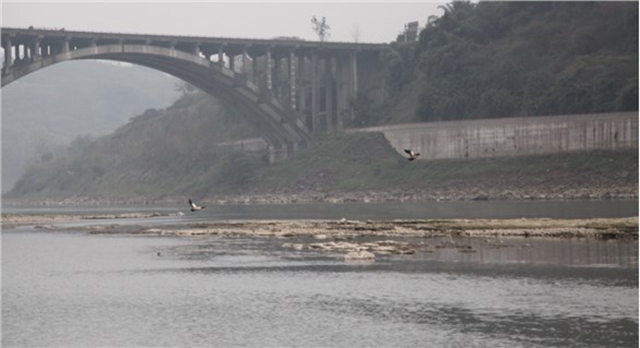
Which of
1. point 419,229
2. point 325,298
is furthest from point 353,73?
point 325,298

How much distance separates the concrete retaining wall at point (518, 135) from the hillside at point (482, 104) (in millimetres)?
1508

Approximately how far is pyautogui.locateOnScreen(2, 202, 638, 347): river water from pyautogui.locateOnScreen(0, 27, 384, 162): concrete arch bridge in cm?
6371

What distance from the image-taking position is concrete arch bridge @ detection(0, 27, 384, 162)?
13500 centimetres

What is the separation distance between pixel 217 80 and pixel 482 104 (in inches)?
1341

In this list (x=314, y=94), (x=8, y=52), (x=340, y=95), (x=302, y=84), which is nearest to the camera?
(x=8, y=52)

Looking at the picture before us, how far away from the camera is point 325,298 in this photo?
5078 cm

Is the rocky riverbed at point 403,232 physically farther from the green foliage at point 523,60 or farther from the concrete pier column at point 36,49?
the green foliage at point 523,60

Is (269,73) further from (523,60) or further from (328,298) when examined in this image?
(328,298)

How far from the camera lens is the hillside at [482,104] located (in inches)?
5271

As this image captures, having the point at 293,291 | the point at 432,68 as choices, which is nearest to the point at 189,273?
the point at 293,291

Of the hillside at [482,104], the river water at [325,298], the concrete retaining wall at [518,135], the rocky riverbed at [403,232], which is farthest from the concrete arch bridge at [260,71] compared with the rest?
the river water at [325,298]

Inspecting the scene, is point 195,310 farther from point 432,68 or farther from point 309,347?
point 432,68

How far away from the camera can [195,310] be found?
1908 inches

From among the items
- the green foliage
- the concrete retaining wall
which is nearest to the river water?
the concrete retaining wall
